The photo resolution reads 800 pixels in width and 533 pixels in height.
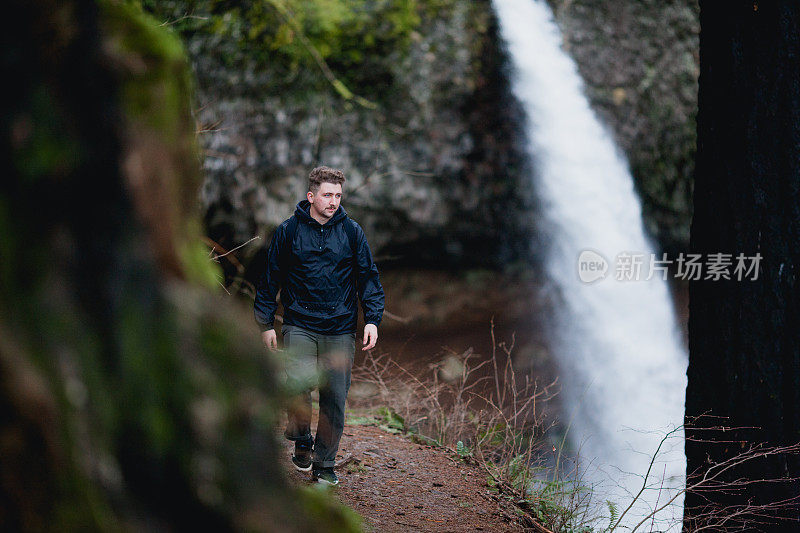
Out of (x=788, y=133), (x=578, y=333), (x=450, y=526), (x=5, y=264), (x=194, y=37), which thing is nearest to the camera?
(x=5, y=264)

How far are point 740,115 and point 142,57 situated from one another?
3.27 meters

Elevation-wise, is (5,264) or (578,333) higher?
(5,264)

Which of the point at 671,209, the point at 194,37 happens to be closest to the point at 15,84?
the point at 194,37

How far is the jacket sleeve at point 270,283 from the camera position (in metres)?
3.94

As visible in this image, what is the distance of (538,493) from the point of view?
4.62 metres

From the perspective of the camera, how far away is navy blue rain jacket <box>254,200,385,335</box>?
153 inches

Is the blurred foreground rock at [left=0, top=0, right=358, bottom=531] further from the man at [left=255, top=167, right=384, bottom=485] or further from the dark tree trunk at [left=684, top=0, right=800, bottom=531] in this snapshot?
the dark tree trunk at [left=684, top=0, right=800, bottom=531]

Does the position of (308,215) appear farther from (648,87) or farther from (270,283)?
(648,87)

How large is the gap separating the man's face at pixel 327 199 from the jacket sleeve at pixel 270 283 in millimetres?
250

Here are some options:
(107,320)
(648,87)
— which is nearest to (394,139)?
(648,87)

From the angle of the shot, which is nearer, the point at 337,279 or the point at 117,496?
the point at 117,496

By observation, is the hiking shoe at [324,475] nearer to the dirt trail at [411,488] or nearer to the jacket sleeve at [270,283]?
the dirt trail at [411,488]

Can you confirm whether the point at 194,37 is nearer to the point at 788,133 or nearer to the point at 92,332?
the point at 788,133

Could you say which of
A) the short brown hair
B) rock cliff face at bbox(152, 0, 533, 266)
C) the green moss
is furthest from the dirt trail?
rock cliff face at bbox(152, 0, 533, 266)
